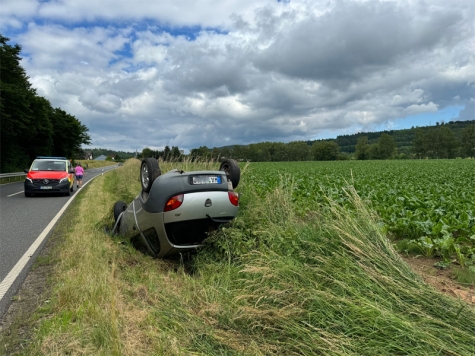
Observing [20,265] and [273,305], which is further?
[20,265]

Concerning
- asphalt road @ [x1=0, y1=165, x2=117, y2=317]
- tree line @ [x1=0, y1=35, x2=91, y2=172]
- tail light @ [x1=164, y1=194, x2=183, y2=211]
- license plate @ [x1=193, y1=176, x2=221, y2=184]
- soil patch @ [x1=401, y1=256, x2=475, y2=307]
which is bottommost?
asphalt road @ [x1=0, y1=165, x2=117, y2=317]

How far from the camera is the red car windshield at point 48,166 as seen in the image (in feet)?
49.2

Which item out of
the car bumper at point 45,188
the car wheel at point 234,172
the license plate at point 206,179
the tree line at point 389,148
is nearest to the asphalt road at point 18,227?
the car bumper at point 45,188

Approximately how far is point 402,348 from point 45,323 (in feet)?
9.36

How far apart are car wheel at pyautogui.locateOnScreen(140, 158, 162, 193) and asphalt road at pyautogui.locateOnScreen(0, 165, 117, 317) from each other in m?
2.02

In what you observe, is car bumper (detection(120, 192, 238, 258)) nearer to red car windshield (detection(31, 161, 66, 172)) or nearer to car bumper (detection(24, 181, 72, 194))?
car bumper (detection(24, 181, 72, 194))

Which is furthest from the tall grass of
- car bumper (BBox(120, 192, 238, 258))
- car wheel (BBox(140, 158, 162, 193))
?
car wheel (BBox(140, 158, 162, 193))

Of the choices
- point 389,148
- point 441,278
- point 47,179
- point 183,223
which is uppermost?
point 389,148

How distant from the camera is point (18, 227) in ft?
25.6

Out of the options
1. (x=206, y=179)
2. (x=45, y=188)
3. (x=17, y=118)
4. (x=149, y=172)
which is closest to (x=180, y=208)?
(x=206, y=179)

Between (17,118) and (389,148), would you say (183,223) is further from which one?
(389,148)

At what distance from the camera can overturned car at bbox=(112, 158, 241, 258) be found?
410cm

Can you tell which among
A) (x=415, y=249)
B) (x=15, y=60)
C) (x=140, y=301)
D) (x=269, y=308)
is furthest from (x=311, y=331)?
(x=15, y=60)

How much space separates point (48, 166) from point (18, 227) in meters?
8.55
